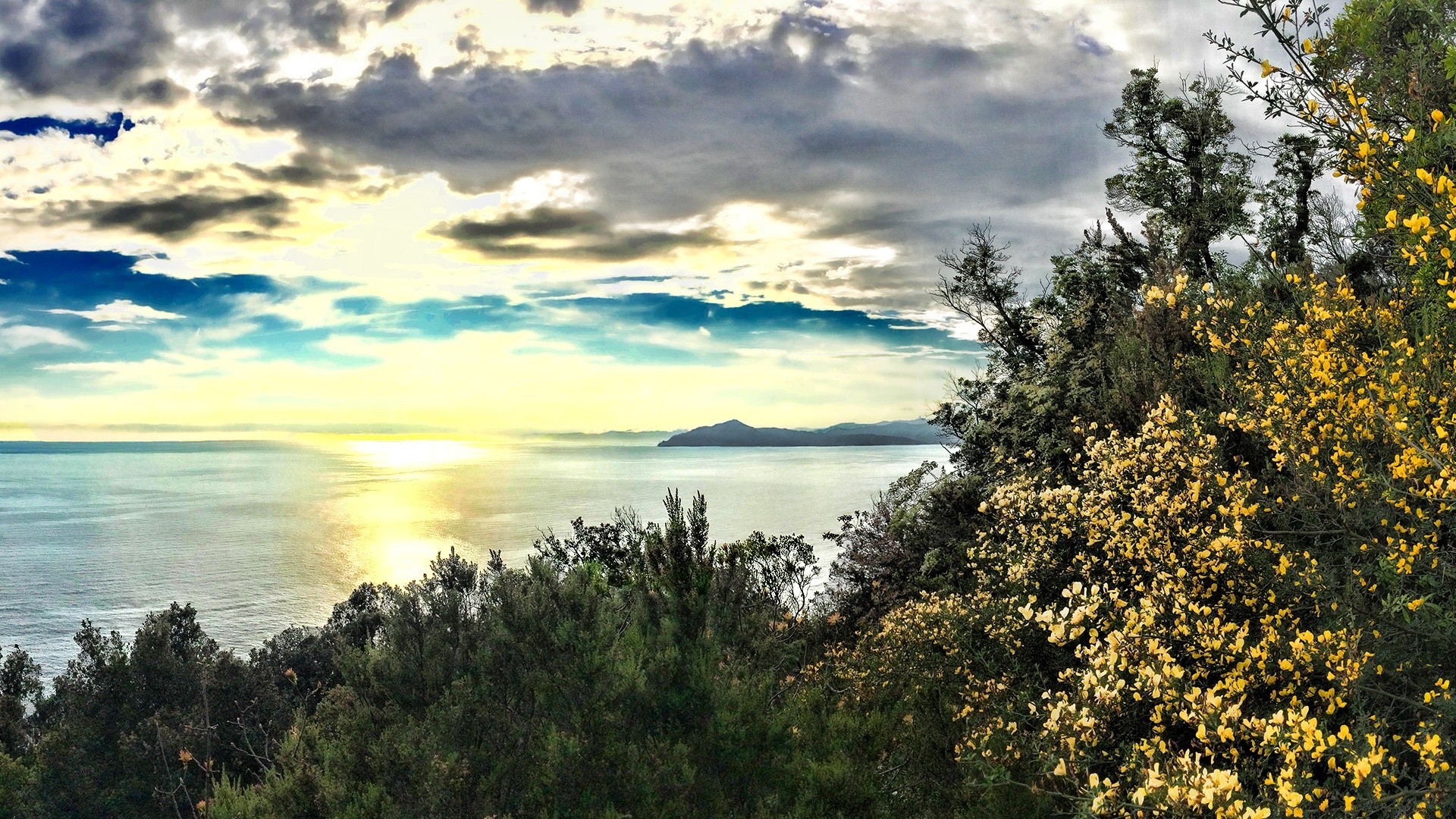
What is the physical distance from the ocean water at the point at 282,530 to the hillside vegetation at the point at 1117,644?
27.6 metres

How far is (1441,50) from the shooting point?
18.4 ft

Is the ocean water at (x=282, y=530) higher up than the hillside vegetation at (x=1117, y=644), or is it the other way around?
the hillside vegetation at (x=1117, y=644)

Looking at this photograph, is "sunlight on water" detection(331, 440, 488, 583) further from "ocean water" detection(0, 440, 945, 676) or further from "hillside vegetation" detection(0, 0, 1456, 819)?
"hillside vegetation" detection(0, 0, 1456, 819)

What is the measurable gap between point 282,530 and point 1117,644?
289ft

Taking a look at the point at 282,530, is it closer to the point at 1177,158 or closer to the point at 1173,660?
the point at 1177,158

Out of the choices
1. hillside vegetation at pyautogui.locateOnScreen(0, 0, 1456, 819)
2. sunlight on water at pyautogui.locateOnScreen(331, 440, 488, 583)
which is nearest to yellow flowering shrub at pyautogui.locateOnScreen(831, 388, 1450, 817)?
hillside vegetation at pyautogui.locateOnScreen(0, 0, 1456, 819)

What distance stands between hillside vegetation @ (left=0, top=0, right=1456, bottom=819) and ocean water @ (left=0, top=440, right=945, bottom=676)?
27.6m

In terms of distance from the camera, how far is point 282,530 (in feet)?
261

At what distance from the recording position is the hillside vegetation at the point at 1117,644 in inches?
177

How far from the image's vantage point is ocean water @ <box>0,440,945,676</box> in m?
46.2

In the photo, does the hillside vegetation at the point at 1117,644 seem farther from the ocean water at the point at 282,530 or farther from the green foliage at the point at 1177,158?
the ocean water at the point at 282,530

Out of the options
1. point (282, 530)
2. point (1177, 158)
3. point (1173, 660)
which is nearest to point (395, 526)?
point (282, 530)

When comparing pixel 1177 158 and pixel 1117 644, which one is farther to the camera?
pixel 1177 158

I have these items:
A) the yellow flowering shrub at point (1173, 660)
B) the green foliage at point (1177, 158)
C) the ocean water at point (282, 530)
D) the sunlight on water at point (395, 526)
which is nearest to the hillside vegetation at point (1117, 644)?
the yellow flowering shrub at point (1173, 660)
